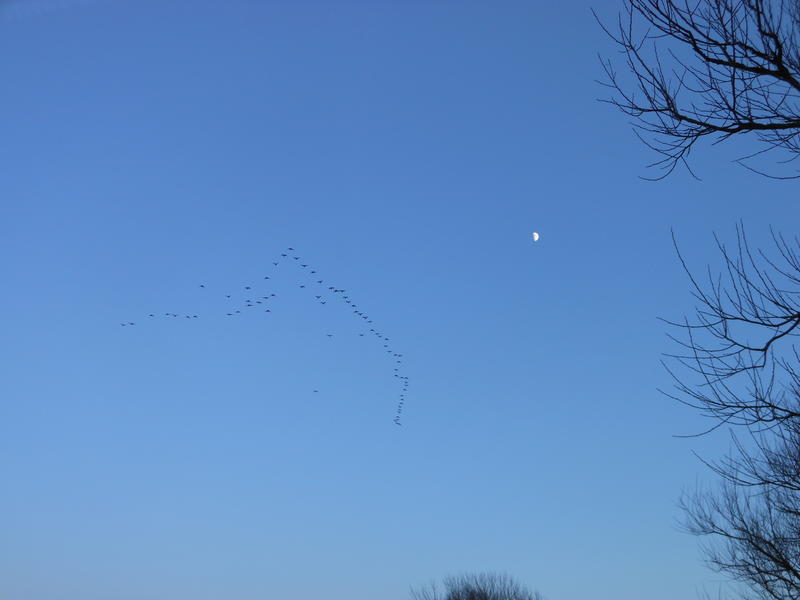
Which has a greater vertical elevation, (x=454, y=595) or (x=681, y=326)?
(x=454, y=595)

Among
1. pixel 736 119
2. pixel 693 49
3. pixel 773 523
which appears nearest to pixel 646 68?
pixel 693 49

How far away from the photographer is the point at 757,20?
4.97m

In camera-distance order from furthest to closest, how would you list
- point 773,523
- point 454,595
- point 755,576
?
point 454,595
point 773,523
point 755,576

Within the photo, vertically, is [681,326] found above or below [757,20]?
below

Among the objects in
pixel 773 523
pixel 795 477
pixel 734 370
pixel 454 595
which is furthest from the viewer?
pixel 454 595

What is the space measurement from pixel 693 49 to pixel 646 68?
13.7 inches

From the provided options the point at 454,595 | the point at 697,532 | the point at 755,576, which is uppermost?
the point at 454,595

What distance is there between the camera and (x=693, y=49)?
5168 millimetres

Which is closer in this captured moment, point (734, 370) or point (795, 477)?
point (734, 370)

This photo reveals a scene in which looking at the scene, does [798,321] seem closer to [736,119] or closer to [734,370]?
[734,370]

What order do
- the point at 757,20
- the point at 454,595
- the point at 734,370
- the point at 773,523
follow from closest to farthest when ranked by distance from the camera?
the point at 757,20 < the point at 734,370 < the point at 773,523 < the point at 454,595

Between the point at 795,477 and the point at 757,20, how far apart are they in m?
4.94

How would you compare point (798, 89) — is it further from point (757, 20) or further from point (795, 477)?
point (795, 477)

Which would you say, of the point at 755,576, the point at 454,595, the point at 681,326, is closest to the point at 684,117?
the point at 681,326
